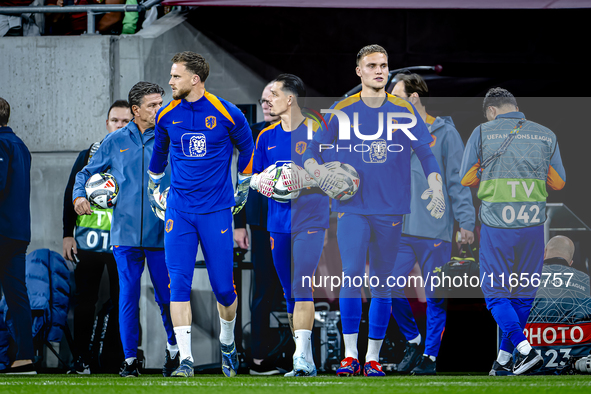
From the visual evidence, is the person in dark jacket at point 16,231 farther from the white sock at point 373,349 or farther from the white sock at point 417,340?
the white sock at point 417,340

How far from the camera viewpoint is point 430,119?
537cm

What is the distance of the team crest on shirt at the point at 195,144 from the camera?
4922 millimetres

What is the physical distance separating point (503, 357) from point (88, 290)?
10.8 feet

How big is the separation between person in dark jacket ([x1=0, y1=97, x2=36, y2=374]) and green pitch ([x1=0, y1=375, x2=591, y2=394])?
695mm


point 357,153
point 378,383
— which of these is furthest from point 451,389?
point 357,153

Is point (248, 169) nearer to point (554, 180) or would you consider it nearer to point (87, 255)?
point (87, 255)

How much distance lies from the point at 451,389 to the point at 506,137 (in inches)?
82.3

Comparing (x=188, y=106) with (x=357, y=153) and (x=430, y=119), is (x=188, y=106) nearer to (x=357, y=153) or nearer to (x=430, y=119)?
(x=357, y=153)

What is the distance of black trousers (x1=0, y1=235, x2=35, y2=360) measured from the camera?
546 centimetres

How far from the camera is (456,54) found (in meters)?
5.97

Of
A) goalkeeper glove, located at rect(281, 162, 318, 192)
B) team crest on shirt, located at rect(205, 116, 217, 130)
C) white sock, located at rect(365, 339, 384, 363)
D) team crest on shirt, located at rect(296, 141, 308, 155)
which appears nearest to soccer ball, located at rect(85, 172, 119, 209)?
team crest on shirt, located at rect(205, 116, 217, 130)

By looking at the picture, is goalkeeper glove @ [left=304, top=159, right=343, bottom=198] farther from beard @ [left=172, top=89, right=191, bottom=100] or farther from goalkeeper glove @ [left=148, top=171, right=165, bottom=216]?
goalkeeper glove @ [left=148, top=171, right=165, bottom=216]

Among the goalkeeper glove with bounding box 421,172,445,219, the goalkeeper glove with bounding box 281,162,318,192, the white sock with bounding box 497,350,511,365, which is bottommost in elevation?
the white sock with bounding box 497,350,511,365

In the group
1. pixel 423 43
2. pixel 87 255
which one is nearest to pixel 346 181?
pixel 423 43
